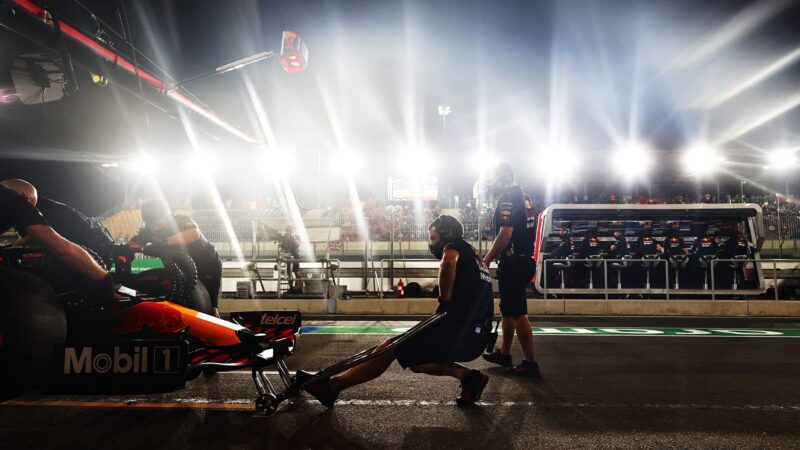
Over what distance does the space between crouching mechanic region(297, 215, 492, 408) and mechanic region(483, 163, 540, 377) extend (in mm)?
1015

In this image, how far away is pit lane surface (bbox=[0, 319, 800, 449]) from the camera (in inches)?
124

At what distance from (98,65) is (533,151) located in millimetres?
23420

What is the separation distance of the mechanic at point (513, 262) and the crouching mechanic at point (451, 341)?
1.01m

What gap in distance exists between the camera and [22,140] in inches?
232

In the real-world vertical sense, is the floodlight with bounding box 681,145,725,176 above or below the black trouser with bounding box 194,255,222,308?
above

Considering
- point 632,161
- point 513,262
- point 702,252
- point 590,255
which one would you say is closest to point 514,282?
point 513,262

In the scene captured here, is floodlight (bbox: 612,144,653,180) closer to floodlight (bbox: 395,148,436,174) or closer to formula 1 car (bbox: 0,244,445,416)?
floodlight (bbox: 395,148,436,174)

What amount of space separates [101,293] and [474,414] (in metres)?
2.72

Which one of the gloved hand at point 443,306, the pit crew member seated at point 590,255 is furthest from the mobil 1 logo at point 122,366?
the pit crew member seated at point 590,255

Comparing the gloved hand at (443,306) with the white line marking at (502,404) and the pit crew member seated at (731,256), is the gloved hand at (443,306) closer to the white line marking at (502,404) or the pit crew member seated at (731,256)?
the white line marking at (502,404)

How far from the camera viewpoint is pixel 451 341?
3912mm

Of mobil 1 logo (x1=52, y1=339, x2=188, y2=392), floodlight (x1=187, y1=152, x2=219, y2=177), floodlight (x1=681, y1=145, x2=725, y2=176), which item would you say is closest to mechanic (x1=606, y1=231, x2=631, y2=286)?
mobil 1 logo (x1=52, y1=339, x2=188, y2=392)

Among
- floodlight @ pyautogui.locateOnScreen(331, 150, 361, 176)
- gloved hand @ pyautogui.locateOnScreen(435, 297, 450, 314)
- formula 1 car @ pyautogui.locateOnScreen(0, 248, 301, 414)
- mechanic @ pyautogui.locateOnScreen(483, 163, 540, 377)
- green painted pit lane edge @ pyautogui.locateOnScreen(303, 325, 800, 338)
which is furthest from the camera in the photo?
floodlight @ pyautogui.locateOnScreen(331, 150, 361, 176)

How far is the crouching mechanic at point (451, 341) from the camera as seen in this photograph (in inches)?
150
